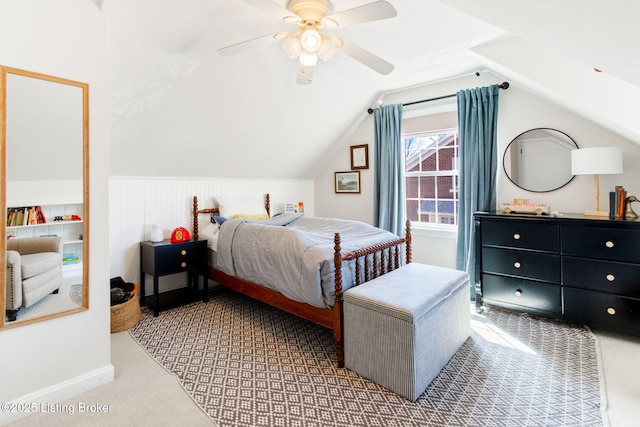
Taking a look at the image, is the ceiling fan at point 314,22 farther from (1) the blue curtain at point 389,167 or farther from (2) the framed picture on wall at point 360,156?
(2) the framed picture on wall at point 360,156

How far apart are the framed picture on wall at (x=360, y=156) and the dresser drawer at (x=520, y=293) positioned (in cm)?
218

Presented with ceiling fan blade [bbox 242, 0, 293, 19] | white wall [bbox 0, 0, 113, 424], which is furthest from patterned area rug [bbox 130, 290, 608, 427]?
ceiling fan blade [bbox 242, 0, 293, 19]

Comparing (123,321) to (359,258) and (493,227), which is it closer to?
(359,258)

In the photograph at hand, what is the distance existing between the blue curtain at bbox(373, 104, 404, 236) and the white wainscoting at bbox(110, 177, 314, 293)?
188 centimetres

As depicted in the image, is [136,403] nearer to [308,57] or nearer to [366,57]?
[308,57]

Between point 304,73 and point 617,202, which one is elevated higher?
point 304,73

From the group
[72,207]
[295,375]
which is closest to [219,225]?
[72,207]

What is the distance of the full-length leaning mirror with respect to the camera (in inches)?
65.4

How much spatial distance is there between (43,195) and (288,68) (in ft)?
7.55

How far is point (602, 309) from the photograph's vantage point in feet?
8.14

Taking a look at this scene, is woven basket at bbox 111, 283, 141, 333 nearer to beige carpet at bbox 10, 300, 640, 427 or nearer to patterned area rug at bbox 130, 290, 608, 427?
patterned area rug at bbox 130, 290, 608, 427

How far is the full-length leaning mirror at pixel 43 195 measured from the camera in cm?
166

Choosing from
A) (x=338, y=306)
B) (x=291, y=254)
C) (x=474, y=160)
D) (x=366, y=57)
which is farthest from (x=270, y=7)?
(x=474, y=160)

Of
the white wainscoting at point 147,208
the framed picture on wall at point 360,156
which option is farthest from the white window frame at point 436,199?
the white wainscoting at point 147,208
